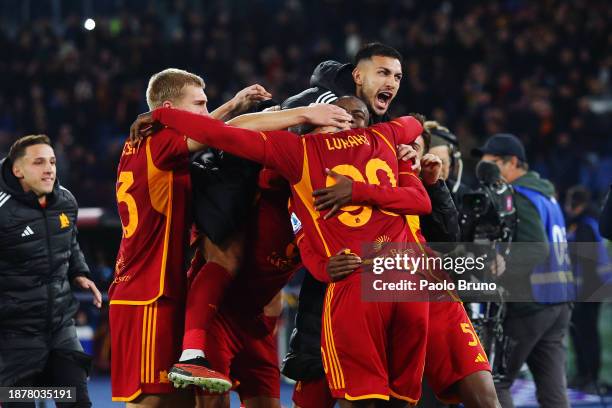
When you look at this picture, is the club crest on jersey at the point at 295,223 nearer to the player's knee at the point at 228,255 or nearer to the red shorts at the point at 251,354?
the player's knee at the point at 228,255

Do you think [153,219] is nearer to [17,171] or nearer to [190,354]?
[190,354]

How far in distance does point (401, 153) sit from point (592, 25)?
11.5 metres

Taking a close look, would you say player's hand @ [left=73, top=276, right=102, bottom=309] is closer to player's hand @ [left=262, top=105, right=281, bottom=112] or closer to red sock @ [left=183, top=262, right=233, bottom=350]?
red sock @ [left=183, top=262, right=233, bottom=350]

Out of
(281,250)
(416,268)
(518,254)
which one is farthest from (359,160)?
(518,254)

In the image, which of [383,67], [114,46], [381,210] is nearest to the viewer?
[381,210]

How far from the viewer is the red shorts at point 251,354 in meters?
5.59

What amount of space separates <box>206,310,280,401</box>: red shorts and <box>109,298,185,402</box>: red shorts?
449mm

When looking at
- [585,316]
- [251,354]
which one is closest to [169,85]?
[251,354]

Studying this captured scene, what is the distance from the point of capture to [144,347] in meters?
5.07

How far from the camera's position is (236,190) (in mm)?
5332

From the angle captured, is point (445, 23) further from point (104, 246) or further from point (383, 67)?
point (383, 67)

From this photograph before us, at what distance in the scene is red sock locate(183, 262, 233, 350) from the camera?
Answer: 16.6 feet

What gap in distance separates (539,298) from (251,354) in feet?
8.86

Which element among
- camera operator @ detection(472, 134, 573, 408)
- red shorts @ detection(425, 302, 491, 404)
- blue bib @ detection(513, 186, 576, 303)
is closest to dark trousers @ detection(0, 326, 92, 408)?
red shorts @ detection(425, 302, 491, 404)
